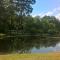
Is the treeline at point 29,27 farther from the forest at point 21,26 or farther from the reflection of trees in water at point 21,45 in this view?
the reflection of trees in water at point 21,45

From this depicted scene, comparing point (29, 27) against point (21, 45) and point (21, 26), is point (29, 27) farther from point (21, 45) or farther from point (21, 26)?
point (21, 45)

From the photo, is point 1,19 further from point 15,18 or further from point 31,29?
point 31,29

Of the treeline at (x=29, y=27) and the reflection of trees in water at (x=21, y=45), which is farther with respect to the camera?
the treeline at (x=29, y=27)

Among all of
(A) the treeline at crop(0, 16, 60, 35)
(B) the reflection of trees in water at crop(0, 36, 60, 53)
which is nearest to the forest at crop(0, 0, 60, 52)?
(A) the treeline at crop(0, 16, 60, 35)

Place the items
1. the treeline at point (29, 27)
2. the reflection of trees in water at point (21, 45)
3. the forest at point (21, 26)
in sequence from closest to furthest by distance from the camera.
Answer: the reflection of trees in water at point (21, 45)
the forest at point (21, 26)
the treeline at point (29, 27)

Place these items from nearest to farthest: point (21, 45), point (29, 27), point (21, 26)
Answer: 1. point (21, 45)
2. point (21, 26)
3. point (29, 27)

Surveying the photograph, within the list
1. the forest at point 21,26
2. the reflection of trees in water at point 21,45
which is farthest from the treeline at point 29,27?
the reflection of trees in water at point 21,45

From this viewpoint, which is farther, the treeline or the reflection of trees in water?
the treeline

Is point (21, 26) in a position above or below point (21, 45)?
above

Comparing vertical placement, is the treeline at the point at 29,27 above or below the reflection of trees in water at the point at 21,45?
above

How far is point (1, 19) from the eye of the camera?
44.0 meters

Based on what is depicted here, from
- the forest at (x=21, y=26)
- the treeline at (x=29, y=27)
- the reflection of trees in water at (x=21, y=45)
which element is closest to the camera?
the reflection of trees in water at (x=21, y=45)

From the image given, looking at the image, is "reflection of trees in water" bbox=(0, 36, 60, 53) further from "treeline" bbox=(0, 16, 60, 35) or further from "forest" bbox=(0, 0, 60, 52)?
"treeline" bbox=(0, 16, 60, 35)

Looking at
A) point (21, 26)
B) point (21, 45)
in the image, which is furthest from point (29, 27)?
point (21, 45)
